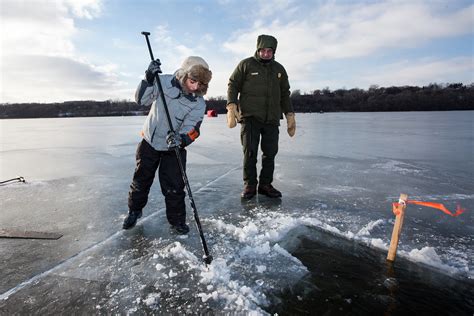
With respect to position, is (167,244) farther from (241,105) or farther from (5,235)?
(241,105)

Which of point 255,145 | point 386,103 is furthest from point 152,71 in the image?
point 386,103

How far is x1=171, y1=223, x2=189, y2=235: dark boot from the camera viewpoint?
2.84 m

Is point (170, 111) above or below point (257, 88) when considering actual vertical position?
below

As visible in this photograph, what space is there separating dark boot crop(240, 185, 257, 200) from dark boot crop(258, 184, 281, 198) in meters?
0.16

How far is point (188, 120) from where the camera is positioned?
2.91 meters

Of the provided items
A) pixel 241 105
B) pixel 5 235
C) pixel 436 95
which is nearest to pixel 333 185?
pixel 241 105

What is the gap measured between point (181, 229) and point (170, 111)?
45.6 inches

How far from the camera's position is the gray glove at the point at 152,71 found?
106 inches

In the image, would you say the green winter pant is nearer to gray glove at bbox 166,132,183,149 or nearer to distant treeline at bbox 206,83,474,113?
gray glove at bbox 166,132,183,149

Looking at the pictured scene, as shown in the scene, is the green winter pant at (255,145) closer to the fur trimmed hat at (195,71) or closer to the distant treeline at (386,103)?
the fur trimmed hat at (195,71)

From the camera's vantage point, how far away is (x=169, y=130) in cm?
285

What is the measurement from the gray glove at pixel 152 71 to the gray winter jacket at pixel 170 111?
51mm

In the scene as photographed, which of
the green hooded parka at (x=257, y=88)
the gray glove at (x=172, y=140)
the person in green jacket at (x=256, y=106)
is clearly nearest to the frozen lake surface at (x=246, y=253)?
the person in green jacket at (x=256, y=106)

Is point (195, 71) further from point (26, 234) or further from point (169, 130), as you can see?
point (26, 234)
